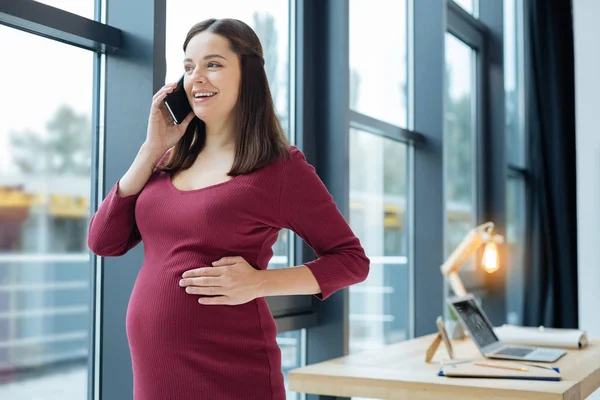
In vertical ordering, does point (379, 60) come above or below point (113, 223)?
above

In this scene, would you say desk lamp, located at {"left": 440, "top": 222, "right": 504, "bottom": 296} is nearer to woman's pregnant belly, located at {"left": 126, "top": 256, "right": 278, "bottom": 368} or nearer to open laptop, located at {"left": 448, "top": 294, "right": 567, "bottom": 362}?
open laptop, located at {"left": 448, "top": 294, "right": 567, "bottom": 362}

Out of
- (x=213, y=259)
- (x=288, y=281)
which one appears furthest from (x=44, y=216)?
(x=288, y=281)

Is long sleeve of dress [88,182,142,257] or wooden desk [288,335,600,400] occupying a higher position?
long sleeve of dress [88,182,142,257]

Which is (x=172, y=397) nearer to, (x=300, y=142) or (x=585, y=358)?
(x=300, y=142)

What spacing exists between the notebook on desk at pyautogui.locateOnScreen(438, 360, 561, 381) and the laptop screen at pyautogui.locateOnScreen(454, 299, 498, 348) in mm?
294

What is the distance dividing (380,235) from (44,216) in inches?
74.4

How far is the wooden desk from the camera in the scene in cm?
188

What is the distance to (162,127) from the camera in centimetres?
158

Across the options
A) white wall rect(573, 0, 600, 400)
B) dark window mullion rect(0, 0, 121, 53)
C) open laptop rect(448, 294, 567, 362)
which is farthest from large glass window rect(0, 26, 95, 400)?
white wall rect(573, 0, 600, 400)

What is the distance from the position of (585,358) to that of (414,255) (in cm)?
131

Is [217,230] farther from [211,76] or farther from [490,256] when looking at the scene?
[490,256]

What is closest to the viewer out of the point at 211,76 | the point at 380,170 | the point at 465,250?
the point at 211,76

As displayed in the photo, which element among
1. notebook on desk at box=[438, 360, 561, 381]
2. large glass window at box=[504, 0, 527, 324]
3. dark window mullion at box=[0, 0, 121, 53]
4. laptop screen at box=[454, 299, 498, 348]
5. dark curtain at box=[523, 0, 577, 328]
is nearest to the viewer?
dark window mullion at box=[0, 0, 121, 53]

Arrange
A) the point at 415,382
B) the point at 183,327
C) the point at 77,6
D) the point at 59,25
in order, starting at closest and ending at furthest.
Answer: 1. the point at 183,327
2. the point at 59,25
3. the point at 77,6
4. the point at 415,382
